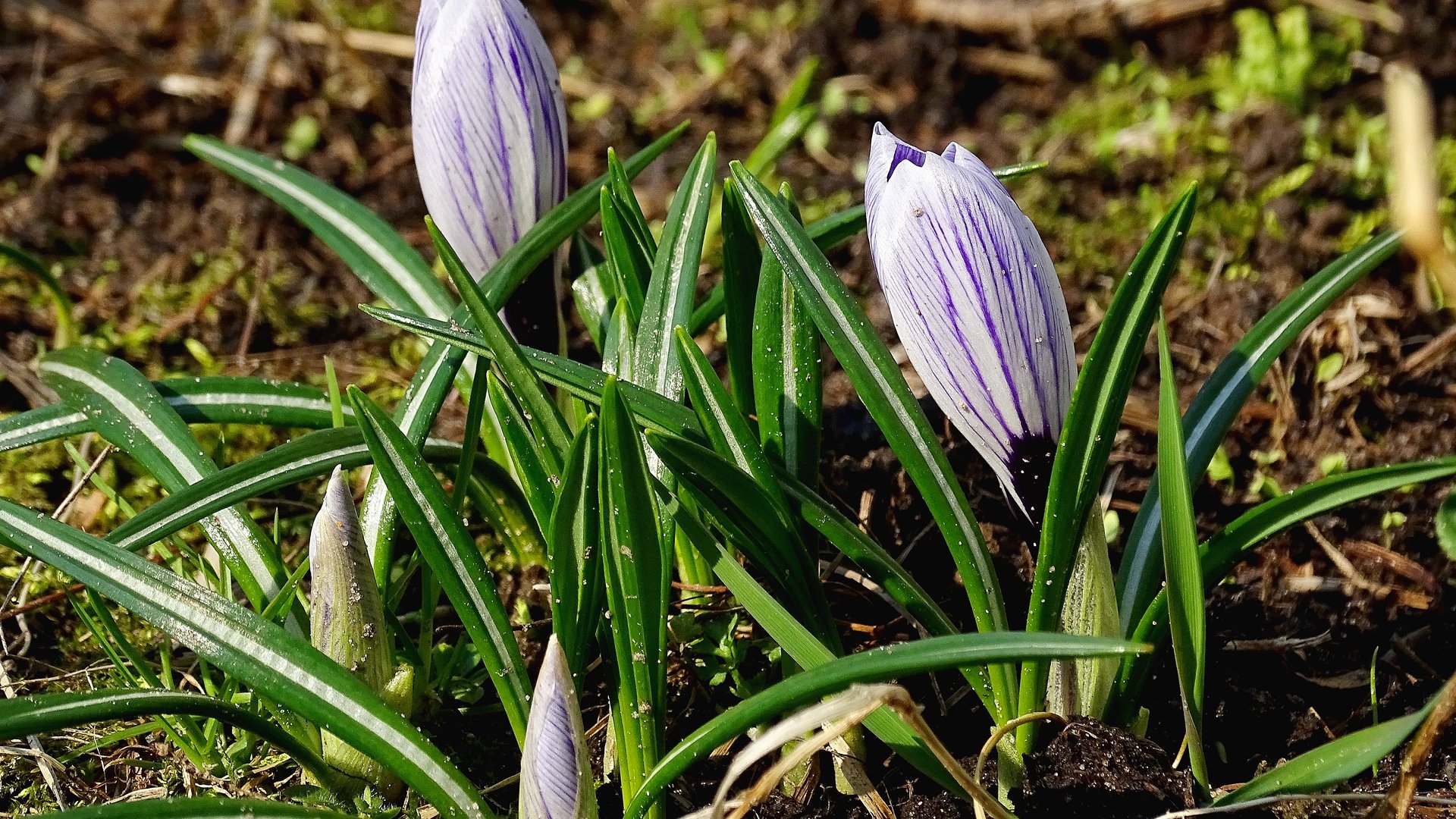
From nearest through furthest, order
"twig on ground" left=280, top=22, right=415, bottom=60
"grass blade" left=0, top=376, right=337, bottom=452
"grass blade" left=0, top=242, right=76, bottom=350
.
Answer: "grass blade" left=0, top=376, right=337, bottom=452 → "grass blade" left=0, top=242, right=76, bottom=350 → "twig on ground" left=280, top=22, right=415, bottom=60

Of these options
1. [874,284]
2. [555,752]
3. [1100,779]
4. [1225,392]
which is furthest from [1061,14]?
[555,752]

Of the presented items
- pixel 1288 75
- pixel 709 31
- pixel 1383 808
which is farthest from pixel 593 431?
pixel 709 31

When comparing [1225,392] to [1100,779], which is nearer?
[1100,779]

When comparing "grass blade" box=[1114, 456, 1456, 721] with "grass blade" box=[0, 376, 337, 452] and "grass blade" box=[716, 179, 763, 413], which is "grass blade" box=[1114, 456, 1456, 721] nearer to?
"grass blade" box=[716, 179, 763, 413]

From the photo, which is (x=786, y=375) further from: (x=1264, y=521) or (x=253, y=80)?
(x=253, y=80)

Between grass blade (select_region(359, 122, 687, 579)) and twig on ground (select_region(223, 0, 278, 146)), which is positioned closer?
grass blade (select_region(359, 122, 687, 579))

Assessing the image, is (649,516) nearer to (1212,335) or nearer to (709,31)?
(1212,335)

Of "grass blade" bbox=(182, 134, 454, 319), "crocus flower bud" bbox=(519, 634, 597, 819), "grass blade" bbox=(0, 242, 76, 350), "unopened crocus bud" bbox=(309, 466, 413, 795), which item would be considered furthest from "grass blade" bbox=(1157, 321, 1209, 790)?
"grass blade" bbox=(0, 242, 76, 350)

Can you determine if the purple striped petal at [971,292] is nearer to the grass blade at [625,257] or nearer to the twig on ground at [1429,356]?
the grass blade at [625,257]
